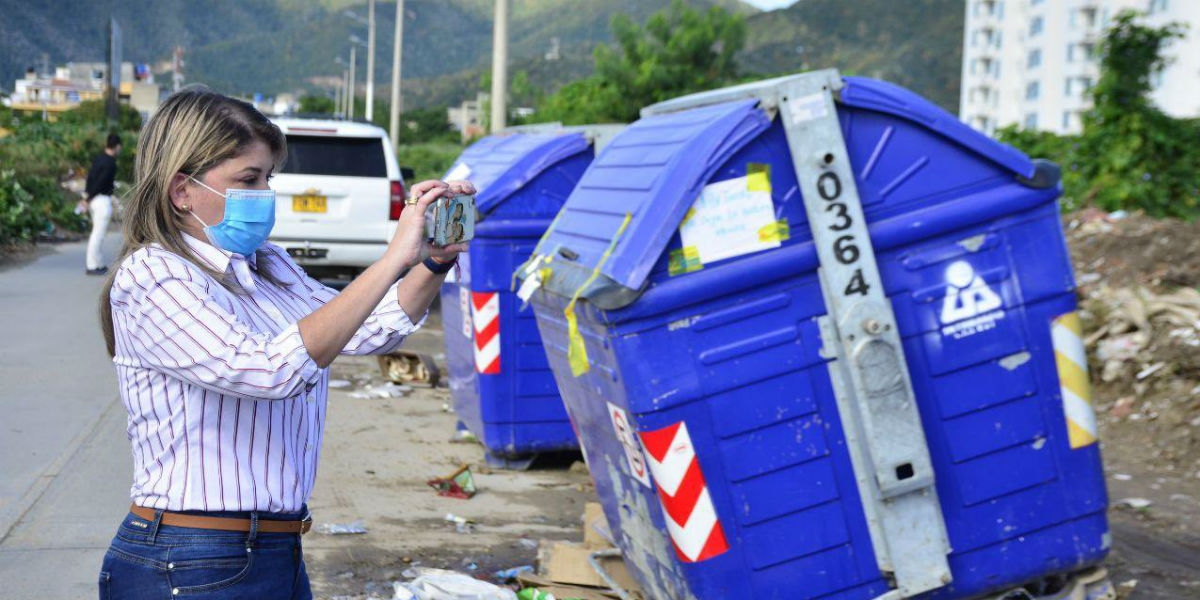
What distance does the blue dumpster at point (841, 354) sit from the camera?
3979 millimetres

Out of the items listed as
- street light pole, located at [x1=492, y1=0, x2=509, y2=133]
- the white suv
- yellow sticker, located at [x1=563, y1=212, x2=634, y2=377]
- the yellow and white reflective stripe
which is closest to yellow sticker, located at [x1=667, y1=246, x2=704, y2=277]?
yellow sticker, located at [x1=563, y1=212, x2=634, y2=377]

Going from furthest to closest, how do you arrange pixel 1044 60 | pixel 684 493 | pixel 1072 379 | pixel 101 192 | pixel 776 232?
pixel 1044 60 < pixel 101 192 < pixel 1072 379 < pixel 776 232 < pixel 684 493

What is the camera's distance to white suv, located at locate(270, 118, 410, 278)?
12.7 meters

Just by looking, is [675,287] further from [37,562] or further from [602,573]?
[37,562]

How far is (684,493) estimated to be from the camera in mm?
3979

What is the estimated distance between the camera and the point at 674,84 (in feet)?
128

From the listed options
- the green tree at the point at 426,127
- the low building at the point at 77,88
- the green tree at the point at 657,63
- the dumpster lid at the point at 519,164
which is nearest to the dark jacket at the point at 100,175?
the dumpster lid at the point at 519,164

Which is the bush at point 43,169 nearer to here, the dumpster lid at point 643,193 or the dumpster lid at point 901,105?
the dumpster lid at point 643,193

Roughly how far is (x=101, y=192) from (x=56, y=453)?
33.1 ft

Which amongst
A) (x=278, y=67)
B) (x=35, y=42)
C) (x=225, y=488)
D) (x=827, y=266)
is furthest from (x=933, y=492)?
(x=278, y=67)

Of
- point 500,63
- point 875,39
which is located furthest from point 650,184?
point 875,39

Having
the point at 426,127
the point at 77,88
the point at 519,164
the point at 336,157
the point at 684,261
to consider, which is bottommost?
the point at 684,261

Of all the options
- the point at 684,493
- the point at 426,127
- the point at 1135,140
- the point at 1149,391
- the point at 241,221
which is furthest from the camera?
the point at 426,127

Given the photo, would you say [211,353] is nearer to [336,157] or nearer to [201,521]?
[201,521]
